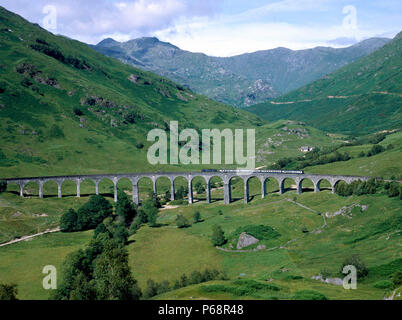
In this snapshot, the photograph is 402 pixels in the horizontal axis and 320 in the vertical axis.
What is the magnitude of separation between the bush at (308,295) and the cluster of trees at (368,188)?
51.0 m

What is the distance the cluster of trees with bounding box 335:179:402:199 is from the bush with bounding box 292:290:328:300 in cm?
5096

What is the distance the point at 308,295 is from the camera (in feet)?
165

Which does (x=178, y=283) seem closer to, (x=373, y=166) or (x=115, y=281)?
(x=115, y=281)

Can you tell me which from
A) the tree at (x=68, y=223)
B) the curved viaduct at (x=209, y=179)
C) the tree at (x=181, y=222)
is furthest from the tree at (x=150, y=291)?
the curved viaduct at (x=209, y=179)

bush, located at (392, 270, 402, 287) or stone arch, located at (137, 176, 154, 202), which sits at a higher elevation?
bush, located at (392, 270, 402, 287)

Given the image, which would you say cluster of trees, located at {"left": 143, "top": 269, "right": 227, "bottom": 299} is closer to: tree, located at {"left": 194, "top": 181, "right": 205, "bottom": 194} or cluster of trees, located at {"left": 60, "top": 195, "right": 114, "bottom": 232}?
cluster of trees, located at {"left": 60, "top": 195, "right": 114, "bottom": 232}

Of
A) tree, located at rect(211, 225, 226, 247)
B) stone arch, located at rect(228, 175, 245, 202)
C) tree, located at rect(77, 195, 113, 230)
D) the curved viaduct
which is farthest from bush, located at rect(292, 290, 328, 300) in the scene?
stone arch, located at rect(228, 175, 245, 202)

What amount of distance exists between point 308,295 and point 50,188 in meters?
134

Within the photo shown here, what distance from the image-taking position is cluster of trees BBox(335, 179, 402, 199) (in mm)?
94188

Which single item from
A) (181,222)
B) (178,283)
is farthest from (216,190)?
(178,283)

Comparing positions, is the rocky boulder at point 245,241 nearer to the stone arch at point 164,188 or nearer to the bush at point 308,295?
the bush at point 308,295

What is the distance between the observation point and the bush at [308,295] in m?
49.6
